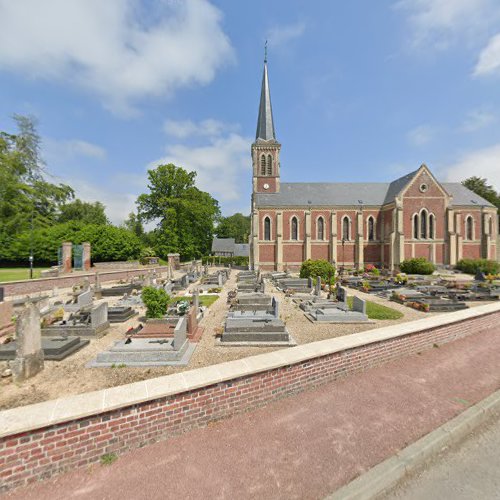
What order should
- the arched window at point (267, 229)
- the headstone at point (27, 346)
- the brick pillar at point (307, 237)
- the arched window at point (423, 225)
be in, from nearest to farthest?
the headstone at point (27, 346)
the arched window at point (423, 225)
the brick pillar at point (307, 237)
the arched window at point (267, 229)

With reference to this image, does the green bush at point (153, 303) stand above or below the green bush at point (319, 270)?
below

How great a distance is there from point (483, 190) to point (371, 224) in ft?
115

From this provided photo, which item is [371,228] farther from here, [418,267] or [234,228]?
[234,228]

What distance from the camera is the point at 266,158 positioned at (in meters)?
36.7

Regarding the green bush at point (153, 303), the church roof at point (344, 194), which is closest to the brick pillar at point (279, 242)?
the church roof at point (344, 194)

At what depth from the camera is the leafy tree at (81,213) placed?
5000 centimetres

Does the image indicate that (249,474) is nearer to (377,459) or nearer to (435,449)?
(377,459)

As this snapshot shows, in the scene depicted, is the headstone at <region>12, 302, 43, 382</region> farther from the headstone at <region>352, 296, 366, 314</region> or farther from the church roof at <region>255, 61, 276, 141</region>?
the church roof at <region>255, 61, 276, 141</region>

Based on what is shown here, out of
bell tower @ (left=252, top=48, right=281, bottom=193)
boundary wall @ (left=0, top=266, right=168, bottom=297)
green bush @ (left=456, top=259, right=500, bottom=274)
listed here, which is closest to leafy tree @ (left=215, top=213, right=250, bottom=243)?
bell tower @ (left=252, top=48, right=281, bottom=193)

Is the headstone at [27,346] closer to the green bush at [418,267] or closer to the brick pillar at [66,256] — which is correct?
the brick pillar at [66,256]

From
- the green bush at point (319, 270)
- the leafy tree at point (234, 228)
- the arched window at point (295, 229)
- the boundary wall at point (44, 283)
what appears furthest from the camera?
the leafy tree at point (234, 228)

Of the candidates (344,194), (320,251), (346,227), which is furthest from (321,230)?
(344,194)

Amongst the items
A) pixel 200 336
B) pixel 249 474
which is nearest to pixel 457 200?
pixel 200 336

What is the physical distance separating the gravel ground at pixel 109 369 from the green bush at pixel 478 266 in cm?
2163
